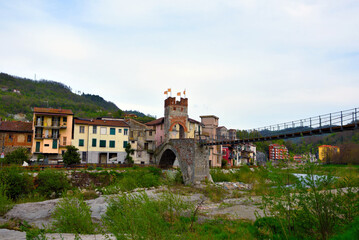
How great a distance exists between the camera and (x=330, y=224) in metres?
7.27

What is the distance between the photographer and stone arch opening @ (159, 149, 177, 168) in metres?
42.9

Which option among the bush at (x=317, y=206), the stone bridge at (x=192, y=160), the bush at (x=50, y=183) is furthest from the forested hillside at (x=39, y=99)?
the bush at (x=317, y=206)

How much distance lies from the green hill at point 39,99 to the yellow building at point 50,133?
124 feet

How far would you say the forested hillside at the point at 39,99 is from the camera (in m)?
87.1

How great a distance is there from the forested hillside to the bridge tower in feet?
135

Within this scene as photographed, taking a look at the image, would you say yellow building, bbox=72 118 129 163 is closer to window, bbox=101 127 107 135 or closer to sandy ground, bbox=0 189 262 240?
window, bbox=101 127 107 135

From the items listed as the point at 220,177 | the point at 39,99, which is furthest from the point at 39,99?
the point at 220,177

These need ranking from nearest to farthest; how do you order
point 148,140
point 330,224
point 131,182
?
point 330,224, point 131,182, point 148,140

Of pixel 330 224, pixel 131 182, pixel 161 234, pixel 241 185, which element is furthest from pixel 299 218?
pixel 241 185

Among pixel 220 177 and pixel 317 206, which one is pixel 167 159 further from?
pixel 317 206

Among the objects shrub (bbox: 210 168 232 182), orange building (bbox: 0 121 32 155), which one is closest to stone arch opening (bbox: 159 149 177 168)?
A: shrub (bbox: 210 168 232 182)

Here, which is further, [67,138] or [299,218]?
[67,138]

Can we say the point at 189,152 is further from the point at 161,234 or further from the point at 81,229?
the point at 161,234

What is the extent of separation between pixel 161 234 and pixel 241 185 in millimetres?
29250
